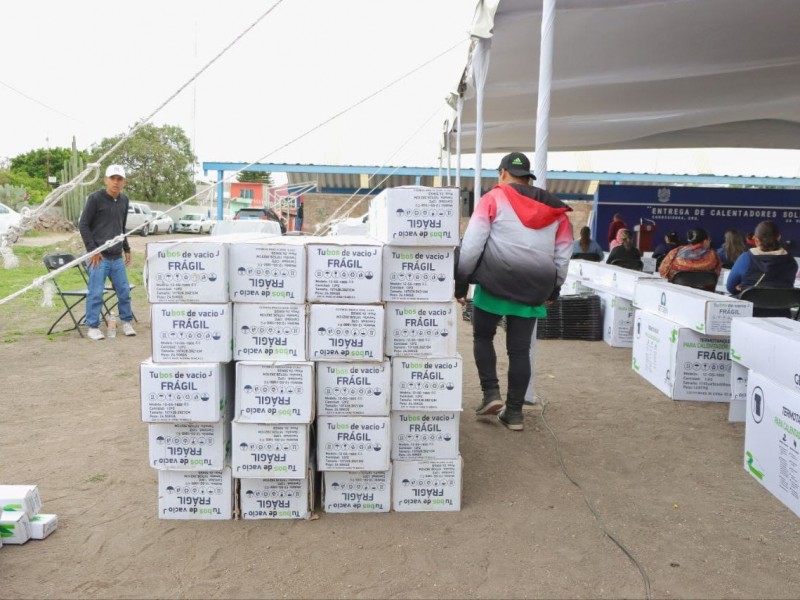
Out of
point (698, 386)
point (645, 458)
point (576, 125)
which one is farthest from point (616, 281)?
point (645, 458)

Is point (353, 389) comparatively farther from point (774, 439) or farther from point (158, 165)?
point (158, 165)

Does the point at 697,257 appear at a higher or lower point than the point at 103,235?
lower

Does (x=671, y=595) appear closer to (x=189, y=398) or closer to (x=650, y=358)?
Result: (x=189, y=398)

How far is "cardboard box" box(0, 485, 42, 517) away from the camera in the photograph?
9.50ft

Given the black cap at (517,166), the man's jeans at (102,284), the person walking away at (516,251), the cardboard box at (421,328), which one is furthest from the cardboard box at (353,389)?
the man's jeans at (102,284)

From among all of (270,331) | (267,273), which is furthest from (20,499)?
(267,273)

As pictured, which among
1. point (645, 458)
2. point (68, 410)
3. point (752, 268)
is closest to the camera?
point (645, 458)

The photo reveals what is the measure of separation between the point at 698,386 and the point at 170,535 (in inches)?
159

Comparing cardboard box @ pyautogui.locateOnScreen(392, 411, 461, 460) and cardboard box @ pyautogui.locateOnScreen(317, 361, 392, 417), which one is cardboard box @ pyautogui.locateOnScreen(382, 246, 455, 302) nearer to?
cardboard box @ pyautogui.locateOnScreen(317, 361, 392, 417)

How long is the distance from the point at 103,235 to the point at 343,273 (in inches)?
188

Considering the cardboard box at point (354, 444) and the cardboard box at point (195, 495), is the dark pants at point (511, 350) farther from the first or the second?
the cardboard box at point (195, 495)

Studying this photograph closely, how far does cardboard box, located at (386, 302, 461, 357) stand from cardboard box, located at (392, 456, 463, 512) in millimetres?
555

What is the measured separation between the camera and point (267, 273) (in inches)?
119

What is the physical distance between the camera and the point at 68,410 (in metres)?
4.80
